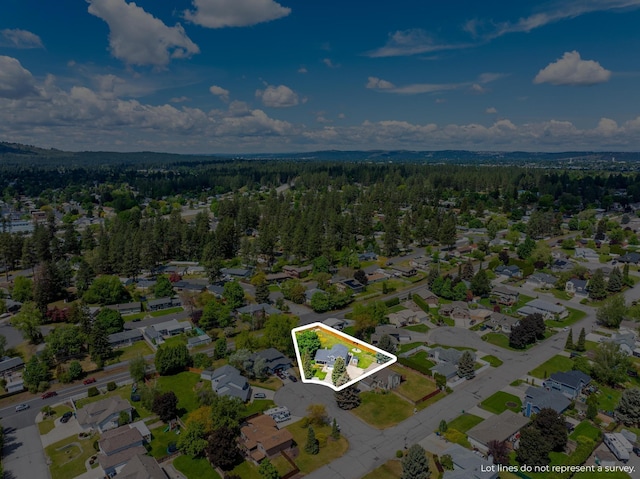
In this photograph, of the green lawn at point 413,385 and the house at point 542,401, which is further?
the green lawn at point 413,385

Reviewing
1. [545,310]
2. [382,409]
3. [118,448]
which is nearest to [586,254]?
[545,310]

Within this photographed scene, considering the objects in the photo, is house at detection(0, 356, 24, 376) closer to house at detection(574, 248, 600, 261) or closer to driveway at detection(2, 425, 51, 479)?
driveway at detection(2, 425, 51, 479)

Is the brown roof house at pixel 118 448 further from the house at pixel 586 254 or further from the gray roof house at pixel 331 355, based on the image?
the house at pixel 586 254

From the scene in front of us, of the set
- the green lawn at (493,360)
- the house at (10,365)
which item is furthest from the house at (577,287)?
the house at (10,365)

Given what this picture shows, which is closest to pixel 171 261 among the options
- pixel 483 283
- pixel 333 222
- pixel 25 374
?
pixel 333 222

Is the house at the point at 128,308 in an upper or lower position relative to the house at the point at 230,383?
lower

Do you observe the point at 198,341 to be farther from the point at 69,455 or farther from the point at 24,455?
the point at 24,455
